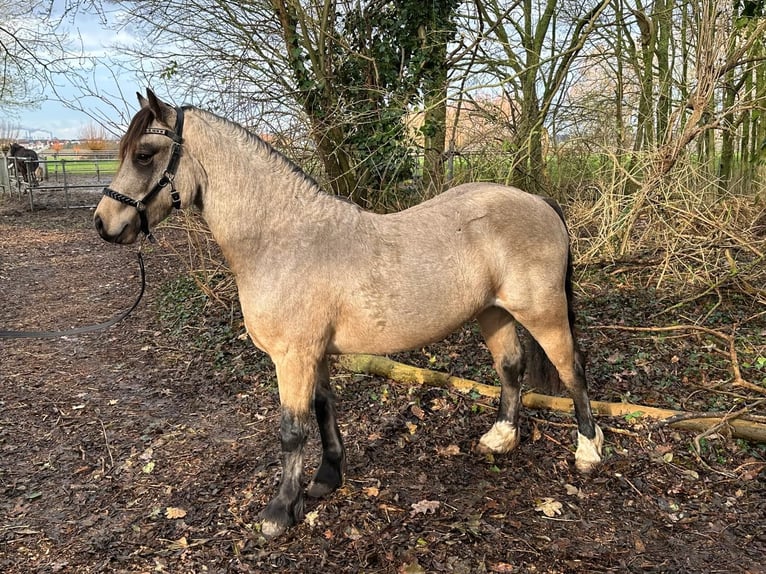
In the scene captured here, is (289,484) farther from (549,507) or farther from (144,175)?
(144,175)

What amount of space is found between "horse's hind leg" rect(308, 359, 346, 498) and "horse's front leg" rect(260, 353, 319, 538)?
26 cm

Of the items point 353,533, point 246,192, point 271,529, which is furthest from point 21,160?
point 353,533

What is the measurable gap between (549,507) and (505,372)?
3.11 feet

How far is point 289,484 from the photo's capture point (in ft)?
10.0

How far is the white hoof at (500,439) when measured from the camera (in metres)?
3.71

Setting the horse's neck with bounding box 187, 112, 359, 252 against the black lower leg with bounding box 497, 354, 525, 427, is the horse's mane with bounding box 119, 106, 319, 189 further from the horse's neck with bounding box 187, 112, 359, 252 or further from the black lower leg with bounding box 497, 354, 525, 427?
the black lower leg with bounding box 497, 354, 525, 427

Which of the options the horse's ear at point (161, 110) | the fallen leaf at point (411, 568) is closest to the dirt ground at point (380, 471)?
the fallen leaf at point (411, 568)

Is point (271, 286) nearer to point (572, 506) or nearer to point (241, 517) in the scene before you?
point (241, 517)

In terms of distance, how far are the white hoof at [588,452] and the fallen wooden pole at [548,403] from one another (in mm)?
497

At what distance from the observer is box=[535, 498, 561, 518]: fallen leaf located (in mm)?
3096

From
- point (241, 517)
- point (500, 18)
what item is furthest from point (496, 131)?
point (241, 517)

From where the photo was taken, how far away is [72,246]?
39.3 ft

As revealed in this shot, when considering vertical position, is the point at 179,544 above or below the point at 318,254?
below

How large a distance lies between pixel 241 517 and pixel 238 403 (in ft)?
5.38
